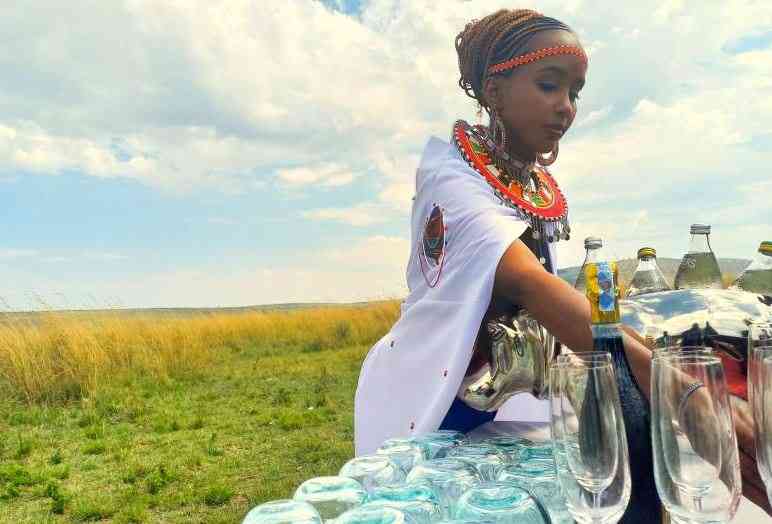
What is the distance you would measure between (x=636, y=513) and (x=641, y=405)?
0.20 meters

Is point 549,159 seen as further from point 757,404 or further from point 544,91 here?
point 757,404

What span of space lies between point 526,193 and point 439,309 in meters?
0.64

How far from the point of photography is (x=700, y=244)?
178cm

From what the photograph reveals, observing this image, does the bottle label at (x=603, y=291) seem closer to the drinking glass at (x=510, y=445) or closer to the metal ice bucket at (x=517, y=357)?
the drinking glass at (x=510, y=445)

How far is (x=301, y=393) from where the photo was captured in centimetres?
1013

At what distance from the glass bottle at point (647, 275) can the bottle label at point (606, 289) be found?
59 cm

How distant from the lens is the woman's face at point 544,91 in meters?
2.07

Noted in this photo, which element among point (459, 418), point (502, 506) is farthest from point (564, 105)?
point (502, 506)

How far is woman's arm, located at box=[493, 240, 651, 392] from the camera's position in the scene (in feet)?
4.99

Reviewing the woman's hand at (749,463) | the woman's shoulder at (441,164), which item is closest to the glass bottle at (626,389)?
→ the woman's hand at (749,463)

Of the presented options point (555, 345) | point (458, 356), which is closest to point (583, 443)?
point (555, 345)

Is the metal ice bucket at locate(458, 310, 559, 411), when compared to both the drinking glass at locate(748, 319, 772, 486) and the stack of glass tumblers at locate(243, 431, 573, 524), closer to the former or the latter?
the stack of glass tumblers at locate(243, 431, 573, 524)

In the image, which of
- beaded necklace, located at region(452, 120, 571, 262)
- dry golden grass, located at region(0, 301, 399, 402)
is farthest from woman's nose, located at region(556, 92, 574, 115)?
dry golden grass, located at region(0, 301, 399, 402)

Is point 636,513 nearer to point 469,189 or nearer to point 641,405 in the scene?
point 641,405
